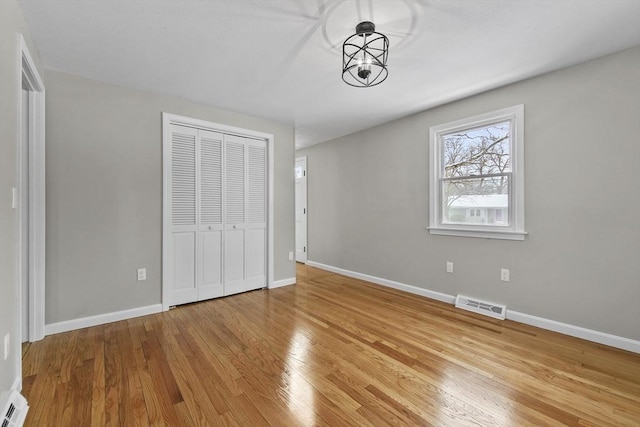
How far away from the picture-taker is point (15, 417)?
1.46 metres

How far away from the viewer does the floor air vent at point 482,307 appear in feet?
9.64

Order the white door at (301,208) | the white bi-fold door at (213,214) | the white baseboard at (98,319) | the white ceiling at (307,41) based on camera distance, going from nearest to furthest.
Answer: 1. the white ceiling at (307,41)
2. the white baseboard at (98,319)
3. the white bi-fold door at (213,214)
4. the white door at (301,208)

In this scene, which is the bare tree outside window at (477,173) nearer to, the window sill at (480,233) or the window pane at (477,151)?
the window pane at (477,151)

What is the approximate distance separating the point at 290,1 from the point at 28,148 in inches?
97.1

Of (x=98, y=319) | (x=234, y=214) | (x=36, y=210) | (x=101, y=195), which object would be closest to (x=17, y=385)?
→ (x=98, y=319)

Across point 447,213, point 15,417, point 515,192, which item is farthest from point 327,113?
point 15,417

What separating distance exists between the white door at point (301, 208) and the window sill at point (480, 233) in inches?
110

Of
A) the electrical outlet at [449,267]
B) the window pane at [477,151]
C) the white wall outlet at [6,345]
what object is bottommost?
the white wall outlet at [6,345]

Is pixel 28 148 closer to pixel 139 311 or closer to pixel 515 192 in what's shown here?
pixel 139 311

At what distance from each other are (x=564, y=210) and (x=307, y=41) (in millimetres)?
2689

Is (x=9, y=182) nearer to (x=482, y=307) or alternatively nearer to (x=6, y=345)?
(x=6, y=345)

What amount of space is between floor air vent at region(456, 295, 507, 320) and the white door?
3198 millimetres

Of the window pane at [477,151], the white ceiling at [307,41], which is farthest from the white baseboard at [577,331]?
the white ceiling at [307,41]

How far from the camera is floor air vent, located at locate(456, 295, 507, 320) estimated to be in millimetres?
2938
